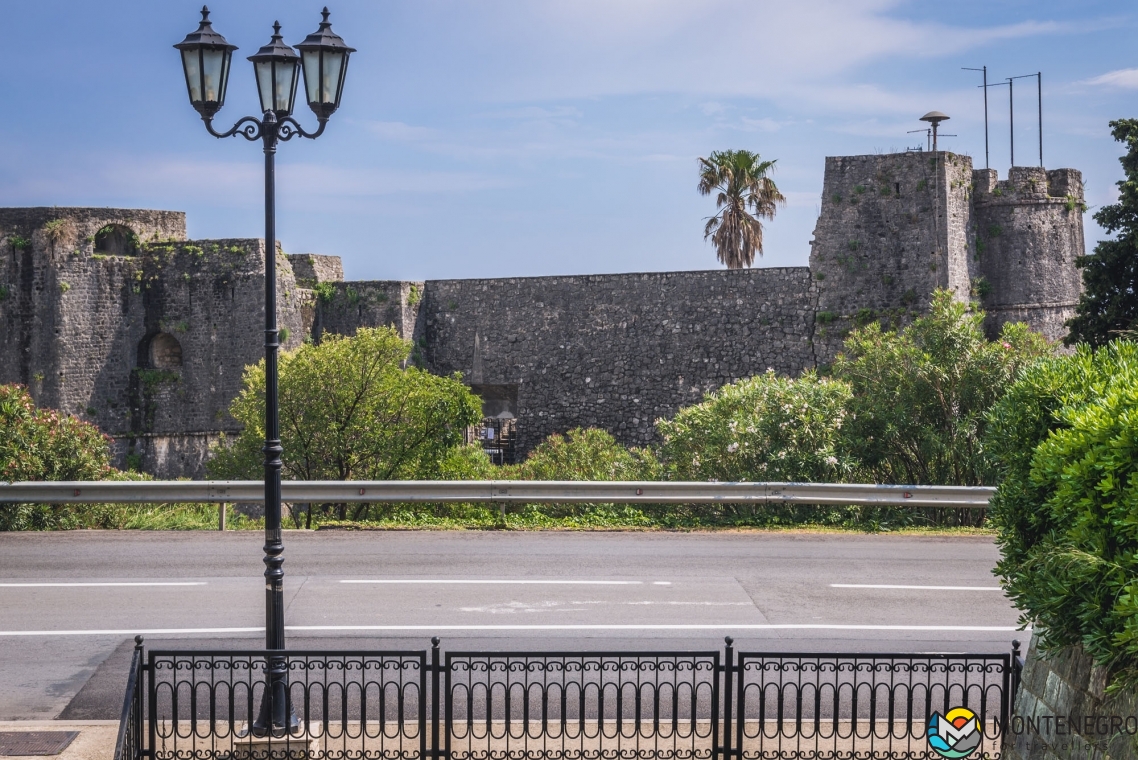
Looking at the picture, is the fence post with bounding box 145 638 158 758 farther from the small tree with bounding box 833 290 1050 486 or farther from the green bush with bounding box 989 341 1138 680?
the small tree with bounding box 833 290 1050 486

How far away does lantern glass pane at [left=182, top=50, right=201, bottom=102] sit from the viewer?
841 cm

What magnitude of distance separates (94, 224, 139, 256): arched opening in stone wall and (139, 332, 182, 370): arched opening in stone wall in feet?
7.50

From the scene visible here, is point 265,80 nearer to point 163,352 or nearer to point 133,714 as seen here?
point 133,714

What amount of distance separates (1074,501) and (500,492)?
405 inches

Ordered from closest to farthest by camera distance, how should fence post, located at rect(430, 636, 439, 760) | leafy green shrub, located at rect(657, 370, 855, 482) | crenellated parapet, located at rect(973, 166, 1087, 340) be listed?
fence post, located at rect(430, 636, 439, 760) → leafy green shrub, located at rect(657, 370, 855, 482) → crenellated parapet, located at rect(973, 166, 1087, 340)

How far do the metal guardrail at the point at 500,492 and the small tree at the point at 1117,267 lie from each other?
476 cm

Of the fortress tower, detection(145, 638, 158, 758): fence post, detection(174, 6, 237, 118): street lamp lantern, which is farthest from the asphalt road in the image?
the fortress tower

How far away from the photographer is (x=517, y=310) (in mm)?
31047

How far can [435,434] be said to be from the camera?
22.2 m

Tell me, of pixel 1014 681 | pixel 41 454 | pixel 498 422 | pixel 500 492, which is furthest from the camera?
pixel 498 422

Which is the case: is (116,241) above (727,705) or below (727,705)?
above

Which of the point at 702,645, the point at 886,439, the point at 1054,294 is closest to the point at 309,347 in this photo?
the point at 886,439

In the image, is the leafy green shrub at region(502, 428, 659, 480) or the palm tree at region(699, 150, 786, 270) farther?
the palm tree at region(699, 150, 786, 270)
